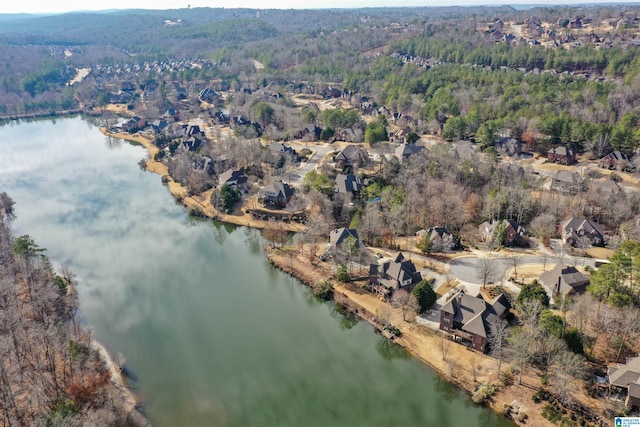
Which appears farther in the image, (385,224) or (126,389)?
(385,224)

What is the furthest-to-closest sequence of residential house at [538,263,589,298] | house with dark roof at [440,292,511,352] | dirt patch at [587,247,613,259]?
dirt patch at [587,247,613,259], residential house at [538,263,589,298], house with dark roof at [440,292,511,352]

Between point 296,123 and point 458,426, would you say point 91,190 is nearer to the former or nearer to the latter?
point 296,123

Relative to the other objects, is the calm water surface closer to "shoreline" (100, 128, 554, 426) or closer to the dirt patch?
"shoreline" (100, 128, 554, 426)

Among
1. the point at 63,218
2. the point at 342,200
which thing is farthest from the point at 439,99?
the point at 63,218

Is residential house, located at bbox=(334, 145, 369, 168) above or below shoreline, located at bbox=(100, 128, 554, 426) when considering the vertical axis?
above

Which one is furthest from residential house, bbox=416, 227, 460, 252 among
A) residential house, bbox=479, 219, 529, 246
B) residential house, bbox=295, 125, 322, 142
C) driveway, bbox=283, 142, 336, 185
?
residential house, bbox=295, 125, 322, 142

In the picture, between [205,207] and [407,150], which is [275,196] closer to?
[205,207]

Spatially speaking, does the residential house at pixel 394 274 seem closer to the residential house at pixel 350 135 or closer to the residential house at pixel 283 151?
the residential house at pixel 283 151
